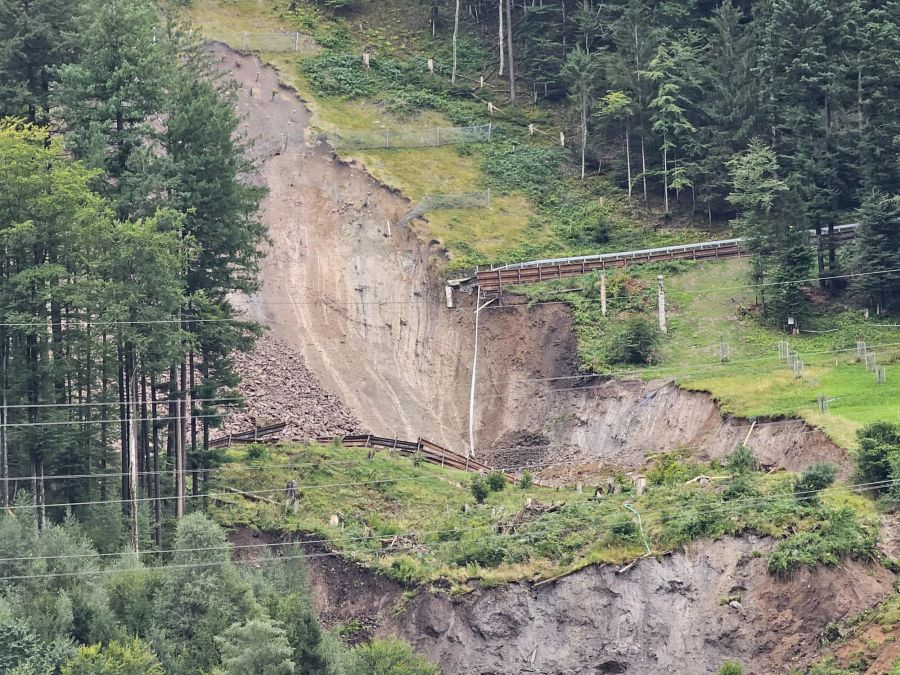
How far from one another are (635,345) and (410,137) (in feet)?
75.4

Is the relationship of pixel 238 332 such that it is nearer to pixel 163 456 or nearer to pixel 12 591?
pixel 163 456

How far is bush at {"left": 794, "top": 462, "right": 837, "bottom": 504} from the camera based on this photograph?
61156 mm

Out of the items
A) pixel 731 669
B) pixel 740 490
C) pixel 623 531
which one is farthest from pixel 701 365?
pixel 731 669

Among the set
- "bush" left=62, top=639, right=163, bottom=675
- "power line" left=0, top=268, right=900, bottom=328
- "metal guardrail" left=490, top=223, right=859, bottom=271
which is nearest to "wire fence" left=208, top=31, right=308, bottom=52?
"power line" left=0, top=268, right=900, bottom=328

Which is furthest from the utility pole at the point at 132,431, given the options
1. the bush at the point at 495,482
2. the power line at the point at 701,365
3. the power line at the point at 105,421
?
the power line at the point at 701,365

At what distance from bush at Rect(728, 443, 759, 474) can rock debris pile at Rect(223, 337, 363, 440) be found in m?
17.4

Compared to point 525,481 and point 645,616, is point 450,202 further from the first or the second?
point 645,616

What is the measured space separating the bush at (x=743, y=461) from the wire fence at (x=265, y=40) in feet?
140

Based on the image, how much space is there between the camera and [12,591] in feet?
186

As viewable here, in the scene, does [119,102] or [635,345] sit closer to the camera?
[119,102]

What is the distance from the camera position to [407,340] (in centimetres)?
8400

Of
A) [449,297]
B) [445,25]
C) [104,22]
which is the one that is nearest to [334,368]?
[449,297]

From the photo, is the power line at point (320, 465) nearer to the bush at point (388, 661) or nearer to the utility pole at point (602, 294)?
the utility pole at point (602, 294)

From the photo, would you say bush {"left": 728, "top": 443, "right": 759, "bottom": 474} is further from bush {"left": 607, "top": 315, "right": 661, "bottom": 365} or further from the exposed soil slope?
bush {"left": 607, "top": 315, "right": 661, "bottom": 365}
